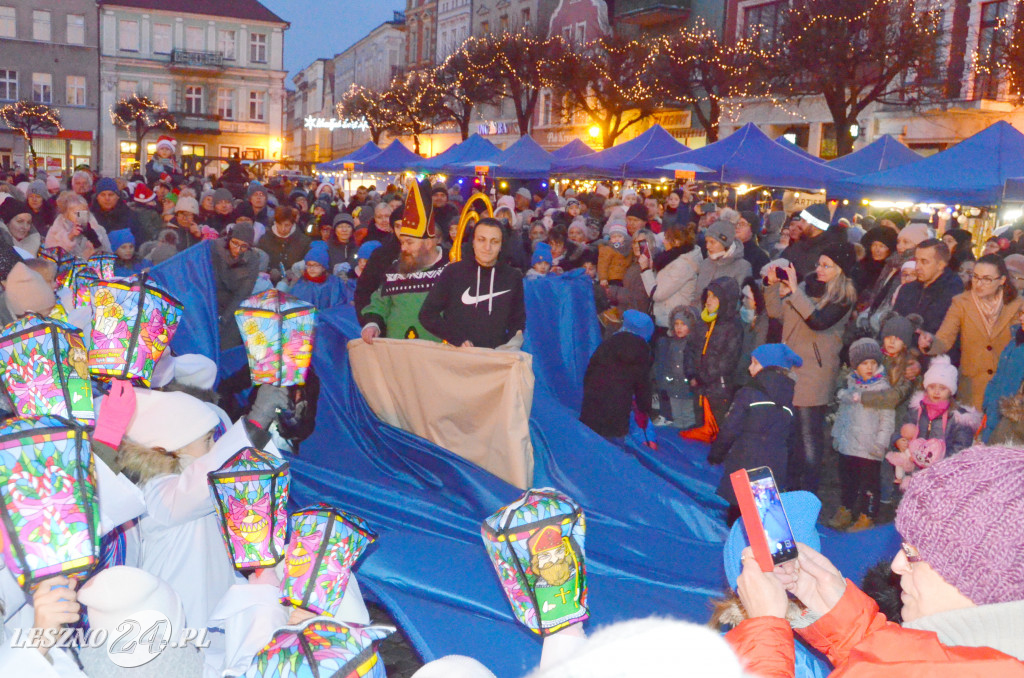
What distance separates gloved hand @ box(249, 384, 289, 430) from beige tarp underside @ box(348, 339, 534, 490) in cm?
185

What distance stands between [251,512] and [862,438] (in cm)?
439

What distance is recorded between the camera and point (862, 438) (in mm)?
5793

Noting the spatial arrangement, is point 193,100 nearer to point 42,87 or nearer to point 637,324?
point 42,87

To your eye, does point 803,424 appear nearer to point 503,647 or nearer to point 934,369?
point 934,369

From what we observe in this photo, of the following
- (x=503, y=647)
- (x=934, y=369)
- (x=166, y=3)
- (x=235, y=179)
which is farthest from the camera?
(x=166, y=3)

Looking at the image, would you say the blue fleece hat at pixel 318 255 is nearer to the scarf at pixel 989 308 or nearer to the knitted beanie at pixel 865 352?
the knitted beanie at pixel 865 352

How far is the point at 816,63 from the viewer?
21.3 metres

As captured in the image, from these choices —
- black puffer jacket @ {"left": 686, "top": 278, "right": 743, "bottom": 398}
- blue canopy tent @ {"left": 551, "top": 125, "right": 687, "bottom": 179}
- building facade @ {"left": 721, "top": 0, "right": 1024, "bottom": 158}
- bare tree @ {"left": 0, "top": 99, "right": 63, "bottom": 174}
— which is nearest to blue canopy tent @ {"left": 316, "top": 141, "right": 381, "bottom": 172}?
blue canopy tent @ {"left": 551, "top": 125, "right": 687, "bottom": 179}

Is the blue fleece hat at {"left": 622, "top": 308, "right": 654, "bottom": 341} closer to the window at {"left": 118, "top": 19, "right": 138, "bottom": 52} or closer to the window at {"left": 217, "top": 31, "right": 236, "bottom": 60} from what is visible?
the window at {"left": 118, "top": 19, "right": 138, "bottom": 52}

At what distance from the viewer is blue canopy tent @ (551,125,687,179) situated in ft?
46.5

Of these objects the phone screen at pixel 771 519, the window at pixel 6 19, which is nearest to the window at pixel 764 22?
the phone screen at pixel 771 519

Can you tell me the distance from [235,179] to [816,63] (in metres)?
13.2

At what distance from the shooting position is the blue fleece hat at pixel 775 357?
541cm

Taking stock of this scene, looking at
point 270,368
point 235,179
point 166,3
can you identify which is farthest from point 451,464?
point 166,3
